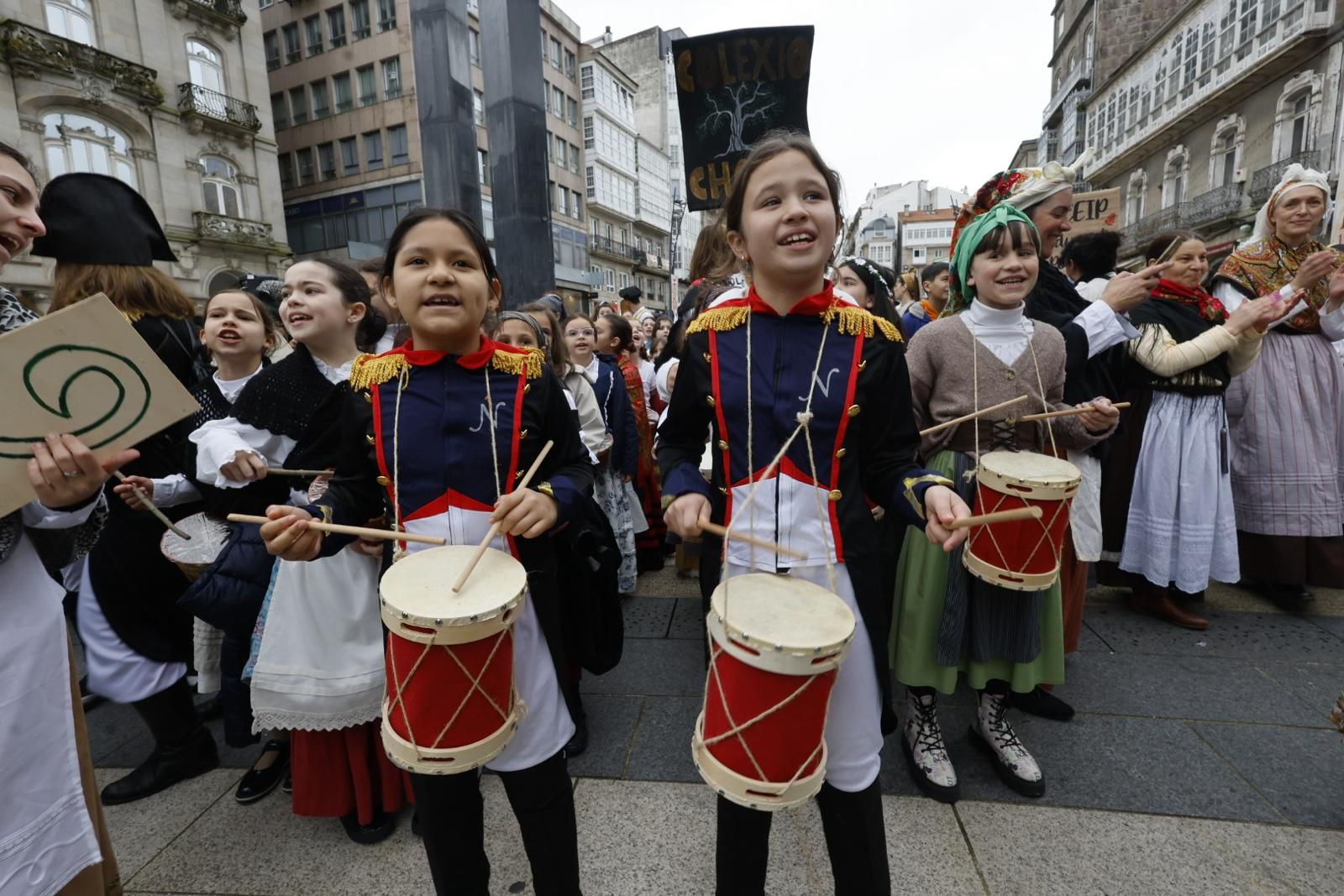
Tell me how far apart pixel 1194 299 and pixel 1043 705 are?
269 cm

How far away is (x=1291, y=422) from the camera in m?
3.79

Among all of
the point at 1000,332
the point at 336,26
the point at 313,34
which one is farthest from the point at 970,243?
the point at 313,34

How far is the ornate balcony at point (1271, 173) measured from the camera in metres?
17.3

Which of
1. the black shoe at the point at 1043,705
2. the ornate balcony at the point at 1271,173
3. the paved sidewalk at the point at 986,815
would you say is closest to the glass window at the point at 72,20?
the paved sidewalk at the point at 986,815

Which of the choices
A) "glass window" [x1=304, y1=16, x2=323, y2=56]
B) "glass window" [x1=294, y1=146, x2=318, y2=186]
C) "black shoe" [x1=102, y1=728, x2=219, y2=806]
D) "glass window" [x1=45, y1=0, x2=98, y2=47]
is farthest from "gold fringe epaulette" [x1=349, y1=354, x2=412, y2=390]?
"glass window" [x1=304, y1=16, x2=323, y2=56]

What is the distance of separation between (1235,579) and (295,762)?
500cm

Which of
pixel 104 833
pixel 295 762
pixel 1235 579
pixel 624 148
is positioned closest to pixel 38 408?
pixel 104 833

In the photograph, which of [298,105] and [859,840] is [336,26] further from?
[859,840]

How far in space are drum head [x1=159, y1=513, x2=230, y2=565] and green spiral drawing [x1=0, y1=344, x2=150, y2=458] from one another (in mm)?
1263

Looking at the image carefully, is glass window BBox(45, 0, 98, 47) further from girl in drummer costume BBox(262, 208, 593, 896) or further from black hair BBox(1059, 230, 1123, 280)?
black hair BBox(1059, 230, 1123, 280)

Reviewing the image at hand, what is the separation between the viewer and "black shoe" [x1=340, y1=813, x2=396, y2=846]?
7.67ft

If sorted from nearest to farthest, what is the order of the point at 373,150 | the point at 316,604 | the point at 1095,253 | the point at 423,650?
the point at 423,650, the point at 316,604, the point at 1095,253, the point at 373,150

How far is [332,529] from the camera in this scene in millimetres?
1517

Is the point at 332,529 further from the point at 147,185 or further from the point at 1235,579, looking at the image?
the point at 147,185
